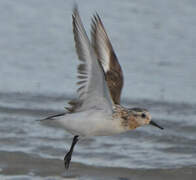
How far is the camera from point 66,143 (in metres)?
7.61

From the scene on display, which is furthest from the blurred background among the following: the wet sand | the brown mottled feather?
the brown mottled feather

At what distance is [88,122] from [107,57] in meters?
1.37

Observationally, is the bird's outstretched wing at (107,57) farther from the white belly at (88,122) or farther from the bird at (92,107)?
the white belly at (88,122)

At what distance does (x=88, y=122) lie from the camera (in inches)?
234

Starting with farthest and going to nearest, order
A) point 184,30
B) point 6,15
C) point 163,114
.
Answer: point 6,15 < point 184,30 < point 163,114

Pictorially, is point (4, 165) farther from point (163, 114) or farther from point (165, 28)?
point (165, 28)

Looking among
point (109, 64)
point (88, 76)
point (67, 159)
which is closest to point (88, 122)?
point (88, 76)

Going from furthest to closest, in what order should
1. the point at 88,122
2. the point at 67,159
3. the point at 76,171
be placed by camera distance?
1. the point at 76,171
2. the point at 67,159
3. the point at 88,122

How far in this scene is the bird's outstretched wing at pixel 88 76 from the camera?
5.36 meters

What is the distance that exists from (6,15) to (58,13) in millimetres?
1048

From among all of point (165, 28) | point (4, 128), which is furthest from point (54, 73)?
point (165, 28)

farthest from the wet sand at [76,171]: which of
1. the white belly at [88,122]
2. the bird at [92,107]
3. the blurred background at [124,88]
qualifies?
the white belly at [88,122]

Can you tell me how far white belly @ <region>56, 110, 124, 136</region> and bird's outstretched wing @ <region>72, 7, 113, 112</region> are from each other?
8cm

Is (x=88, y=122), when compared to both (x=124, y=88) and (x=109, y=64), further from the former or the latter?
(x=124, y=88)
